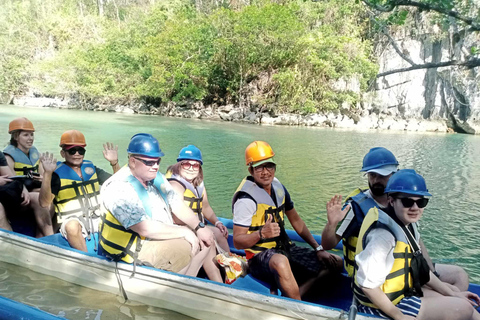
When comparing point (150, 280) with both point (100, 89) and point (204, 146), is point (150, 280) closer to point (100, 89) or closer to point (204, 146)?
point (204, 146)

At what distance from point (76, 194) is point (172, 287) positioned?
1668 mm

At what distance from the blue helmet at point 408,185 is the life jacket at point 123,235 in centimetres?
195

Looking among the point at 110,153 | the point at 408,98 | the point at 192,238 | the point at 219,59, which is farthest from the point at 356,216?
the point at 408,98

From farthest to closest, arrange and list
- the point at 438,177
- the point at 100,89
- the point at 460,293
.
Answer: the point at 100,89, the point at 438,177, the point at 460,293

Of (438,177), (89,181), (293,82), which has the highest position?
(293,82)

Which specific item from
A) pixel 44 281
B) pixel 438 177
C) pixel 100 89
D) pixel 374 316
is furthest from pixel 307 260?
pixel 100 89

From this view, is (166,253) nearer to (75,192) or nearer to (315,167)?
(75,192)

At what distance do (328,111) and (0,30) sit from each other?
37.6 m

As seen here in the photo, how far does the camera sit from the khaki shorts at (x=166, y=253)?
11.1ft

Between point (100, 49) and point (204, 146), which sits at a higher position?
point (100, 49)

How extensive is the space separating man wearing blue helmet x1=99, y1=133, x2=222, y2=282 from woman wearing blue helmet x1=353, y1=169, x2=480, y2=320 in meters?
1.53

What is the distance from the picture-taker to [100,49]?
122 ft

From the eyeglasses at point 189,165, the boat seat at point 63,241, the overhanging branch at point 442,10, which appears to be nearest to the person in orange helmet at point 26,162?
the boat seat at point 63,241

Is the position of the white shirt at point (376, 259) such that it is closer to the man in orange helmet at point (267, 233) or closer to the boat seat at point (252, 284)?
the man in orange helmet at point (267, 233)
